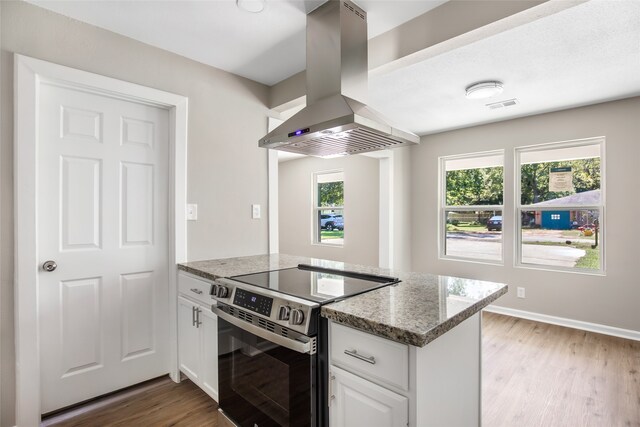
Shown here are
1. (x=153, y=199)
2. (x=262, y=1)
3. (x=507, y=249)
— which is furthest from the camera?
(x=507, y=249)

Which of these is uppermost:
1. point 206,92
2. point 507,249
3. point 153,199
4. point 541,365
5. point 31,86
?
point 206,92

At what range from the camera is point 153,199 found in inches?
94.5

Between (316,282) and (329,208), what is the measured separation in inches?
161

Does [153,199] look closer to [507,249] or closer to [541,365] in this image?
[541,365]

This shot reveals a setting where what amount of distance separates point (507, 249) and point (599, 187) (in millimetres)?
1148

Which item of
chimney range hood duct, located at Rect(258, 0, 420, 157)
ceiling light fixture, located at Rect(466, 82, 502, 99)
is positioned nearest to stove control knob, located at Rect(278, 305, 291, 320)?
chimney range hood duct, located at Rect(258, 0, 420, 157)

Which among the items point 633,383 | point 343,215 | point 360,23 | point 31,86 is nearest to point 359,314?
point 360,23

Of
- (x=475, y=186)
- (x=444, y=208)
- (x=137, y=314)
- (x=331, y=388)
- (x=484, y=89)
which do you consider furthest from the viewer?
(x=444, y=208)

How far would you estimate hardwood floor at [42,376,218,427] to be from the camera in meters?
1.95

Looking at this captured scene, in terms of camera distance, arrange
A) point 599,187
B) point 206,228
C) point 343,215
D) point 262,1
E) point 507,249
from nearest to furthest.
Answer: point 262,1, point 206,228, point 599,187, point 507,249, point 343,215

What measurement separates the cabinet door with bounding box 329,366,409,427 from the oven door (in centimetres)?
10

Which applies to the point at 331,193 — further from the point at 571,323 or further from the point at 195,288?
the point at 195,288

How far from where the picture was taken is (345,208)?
5512 mm

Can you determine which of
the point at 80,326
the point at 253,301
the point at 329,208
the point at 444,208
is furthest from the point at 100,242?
the point at 444,208
